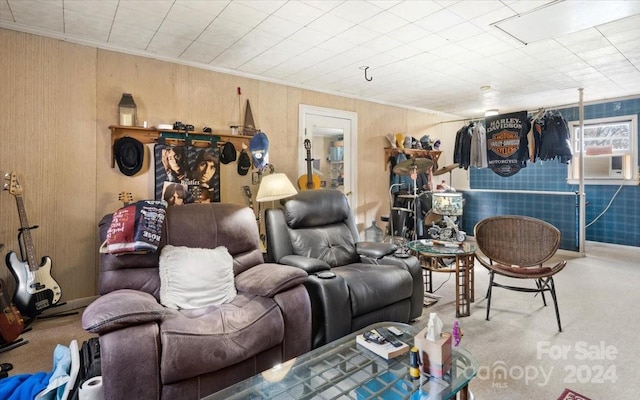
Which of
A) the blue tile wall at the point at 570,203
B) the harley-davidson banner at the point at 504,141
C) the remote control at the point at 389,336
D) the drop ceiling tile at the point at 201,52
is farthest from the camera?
the blue tile wall at the point at 570,203

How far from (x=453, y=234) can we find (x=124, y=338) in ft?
10.0

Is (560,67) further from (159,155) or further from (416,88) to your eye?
(159,155)

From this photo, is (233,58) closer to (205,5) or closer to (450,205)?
(205,5)

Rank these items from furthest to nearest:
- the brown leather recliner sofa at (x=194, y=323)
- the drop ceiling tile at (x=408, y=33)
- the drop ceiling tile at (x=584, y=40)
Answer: the drop ceiling tile at (x=584, y=40), the drop ceiling tile at (x=408, y=33), the brown leather recliner sofa at (x=194, y=323)

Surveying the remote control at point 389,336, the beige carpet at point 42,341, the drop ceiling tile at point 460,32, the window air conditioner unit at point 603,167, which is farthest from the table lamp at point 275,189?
the window air conditioner unit at point 603,167

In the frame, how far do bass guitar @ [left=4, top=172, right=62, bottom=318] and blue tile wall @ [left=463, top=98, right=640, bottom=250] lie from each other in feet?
20.5

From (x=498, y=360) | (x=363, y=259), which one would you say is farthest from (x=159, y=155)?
(x=498, y=360)

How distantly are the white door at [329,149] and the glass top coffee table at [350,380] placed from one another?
3.04 m

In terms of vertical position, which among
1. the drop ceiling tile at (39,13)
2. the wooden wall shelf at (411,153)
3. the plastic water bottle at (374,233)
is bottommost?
the plastic water bottle at (374,233)

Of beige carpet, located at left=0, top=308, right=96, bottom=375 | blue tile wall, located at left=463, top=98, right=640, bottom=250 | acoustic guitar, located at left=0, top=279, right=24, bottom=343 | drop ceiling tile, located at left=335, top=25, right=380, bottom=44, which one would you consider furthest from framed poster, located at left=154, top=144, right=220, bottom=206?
blue tile wall, located at left=463, top=98, right=640, bottom=250

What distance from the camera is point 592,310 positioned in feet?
10.0

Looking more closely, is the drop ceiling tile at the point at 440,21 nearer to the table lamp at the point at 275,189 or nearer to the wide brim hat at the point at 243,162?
the table lamp at the point at 275,189

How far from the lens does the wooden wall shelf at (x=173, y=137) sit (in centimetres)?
331

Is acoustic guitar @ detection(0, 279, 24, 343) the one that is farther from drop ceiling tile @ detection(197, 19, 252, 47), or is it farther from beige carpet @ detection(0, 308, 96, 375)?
drop ceiling tile @ detection(197, 19, 252, 47)
